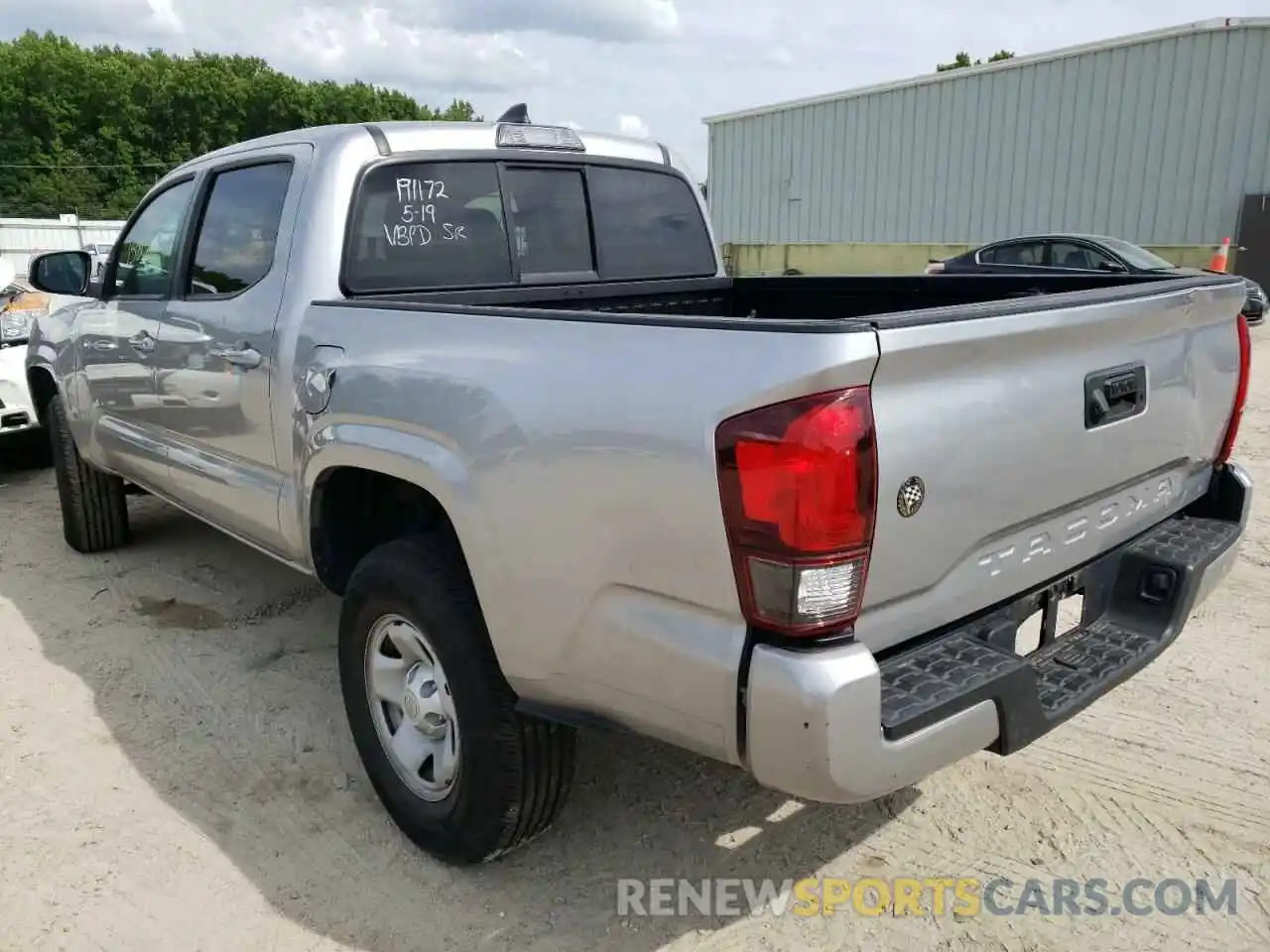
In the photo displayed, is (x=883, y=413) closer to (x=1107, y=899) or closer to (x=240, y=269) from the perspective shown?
(x=1107, y=899)

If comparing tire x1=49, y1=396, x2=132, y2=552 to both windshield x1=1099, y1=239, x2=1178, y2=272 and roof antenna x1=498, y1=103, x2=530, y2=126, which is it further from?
windshield x1=1099, y1=239, x2=1178, y2=272

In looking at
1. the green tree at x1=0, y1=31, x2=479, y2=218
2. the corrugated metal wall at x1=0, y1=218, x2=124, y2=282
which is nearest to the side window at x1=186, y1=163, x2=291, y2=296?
the corrugated metal wall at x1=0, y1=218, x2=124, y2=282

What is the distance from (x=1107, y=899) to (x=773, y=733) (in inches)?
52.4

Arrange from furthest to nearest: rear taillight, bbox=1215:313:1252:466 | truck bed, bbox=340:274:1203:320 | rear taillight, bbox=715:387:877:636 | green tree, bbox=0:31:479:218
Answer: green tree, bbox=0:31:479:218
truck bed, bbox=340:274:1203:320
rear taillight, bbox=1215:313:1252:466
rear taillight, bbox=715:387:877:636

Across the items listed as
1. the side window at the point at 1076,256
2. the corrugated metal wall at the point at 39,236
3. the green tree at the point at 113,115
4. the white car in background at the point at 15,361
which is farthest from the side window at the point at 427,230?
the green tree at the point at 113,115

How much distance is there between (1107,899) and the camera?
8.34ft

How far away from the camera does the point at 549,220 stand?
372 cm

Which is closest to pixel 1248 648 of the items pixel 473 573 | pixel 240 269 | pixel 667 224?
pixel 667 224

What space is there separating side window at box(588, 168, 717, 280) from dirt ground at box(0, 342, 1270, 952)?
1908mm

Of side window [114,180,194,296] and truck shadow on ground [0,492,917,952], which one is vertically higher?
side window [114,180,194,296]

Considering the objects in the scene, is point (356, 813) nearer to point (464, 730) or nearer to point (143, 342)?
point (464, 730)

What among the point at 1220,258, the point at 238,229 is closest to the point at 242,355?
the point at 238,229

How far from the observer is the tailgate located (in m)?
1.90

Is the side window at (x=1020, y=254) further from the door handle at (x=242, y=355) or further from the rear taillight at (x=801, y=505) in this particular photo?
the rear taillight at (x=801, y=505)
